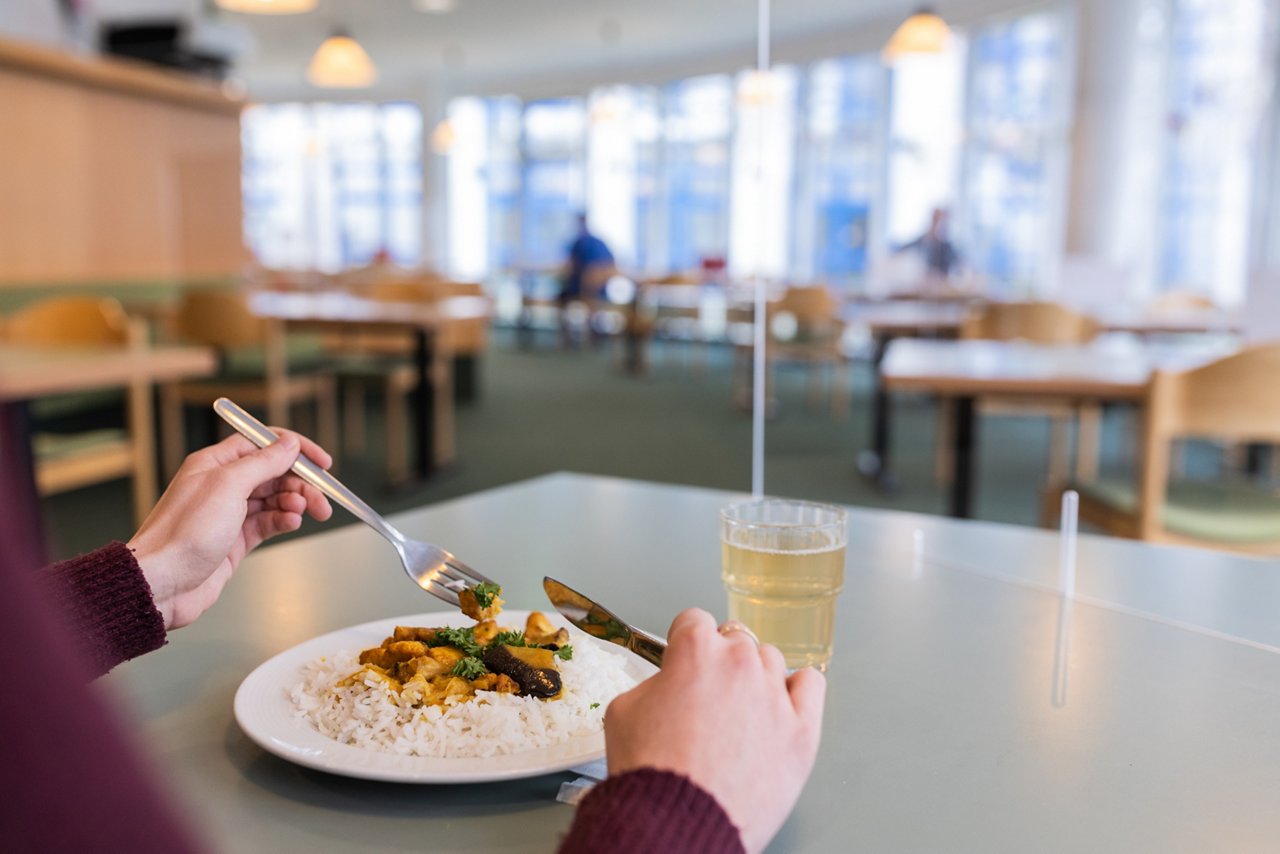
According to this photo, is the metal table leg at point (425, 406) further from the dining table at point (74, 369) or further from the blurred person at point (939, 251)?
the blurred person at point (939, 251)

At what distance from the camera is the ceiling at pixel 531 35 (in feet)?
31.6

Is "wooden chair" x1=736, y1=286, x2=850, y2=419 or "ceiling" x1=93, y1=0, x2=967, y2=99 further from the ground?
"ceiling" x1=93, y1=0, x2=967, y2=99

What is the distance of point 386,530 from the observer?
758mm

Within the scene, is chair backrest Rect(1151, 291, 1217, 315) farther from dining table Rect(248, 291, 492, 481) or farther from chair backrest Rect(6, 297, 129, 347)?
chair backrest Rect(6, 297, 129, 347)

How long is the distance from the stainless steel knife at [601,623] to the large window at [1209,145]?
7249mm

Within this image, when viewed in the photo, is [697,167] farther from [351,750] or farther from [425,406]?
[351,750]

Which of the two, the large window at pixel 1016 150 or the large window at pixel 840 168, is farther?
the large window at pixel 840 168

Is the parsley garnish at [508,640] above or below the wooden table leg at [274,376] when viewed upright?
above

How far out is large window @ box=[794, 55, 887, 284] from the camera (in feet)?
34.2

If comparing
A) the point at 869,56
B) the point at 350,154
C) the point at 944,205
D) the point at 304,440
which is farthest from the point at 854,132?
the point at 304,440

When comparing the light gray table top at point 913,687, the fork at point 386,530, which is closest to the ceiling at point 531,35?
the light gray table top at point 913,687

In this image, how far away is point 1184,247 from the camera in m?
7.49

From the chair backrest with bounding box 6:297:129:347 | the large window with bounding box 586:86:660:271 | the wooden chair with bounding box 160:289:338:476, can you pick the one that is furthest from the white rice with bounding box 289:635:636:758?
the large window with bounding box 586:86:660:271

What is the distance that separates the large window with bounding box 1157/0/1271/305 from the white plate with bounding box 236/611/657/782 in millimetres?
7369
